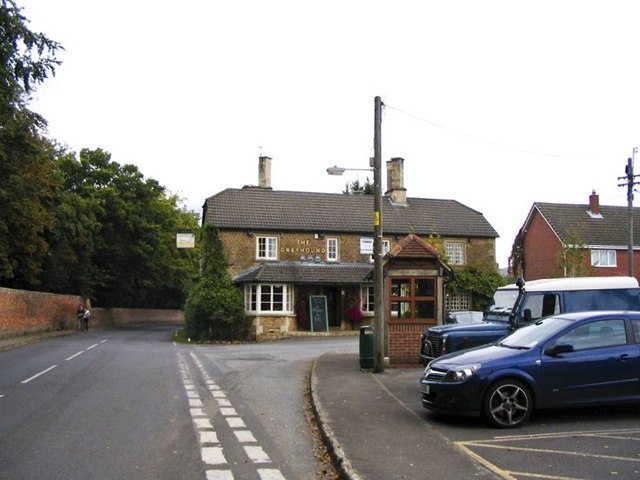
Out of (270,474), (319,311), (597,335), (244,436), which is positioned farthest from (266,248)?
(270,474)

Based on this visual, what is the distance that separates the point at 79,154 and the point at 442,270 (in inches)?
1721

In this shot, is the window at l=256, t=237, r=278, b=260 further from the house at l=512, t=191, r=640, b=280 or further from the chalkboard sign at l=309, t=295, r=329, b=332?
the house at l=512, t=191, r=640, b=280

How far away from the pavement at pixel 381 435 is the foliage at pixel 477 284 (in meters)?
27.6

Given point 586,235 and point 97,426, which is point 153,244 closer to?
point 586,235

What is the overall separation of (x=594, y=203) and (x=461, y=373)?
4489cm

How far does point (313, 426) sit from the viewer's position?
32.9 feet

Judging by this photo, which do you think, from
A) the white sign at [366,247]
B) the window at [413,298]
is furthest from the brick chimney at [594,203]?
the window at [413,298]

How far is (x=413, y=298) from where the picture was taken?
687 inches

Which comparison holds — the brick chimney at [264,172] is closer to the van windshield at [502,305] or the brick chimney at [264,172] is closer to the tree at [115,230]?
the tree at [115,230]

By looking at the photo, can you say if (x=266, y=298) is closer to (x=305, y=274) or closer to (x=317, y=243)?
(x=305, y=274)

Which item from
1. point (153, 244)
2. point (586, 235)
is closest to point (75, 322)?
point (153, 244)

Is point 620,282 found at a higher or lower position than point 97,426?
higher

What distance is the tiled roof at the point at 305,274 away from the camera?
37.0m

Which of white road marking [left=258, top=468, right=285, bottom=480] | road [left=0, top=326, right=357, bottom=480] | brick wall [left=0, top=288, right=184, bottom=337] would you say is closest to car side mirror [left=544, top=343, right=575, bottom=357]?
road [left=0, top=326, right=357, bottom=480]
